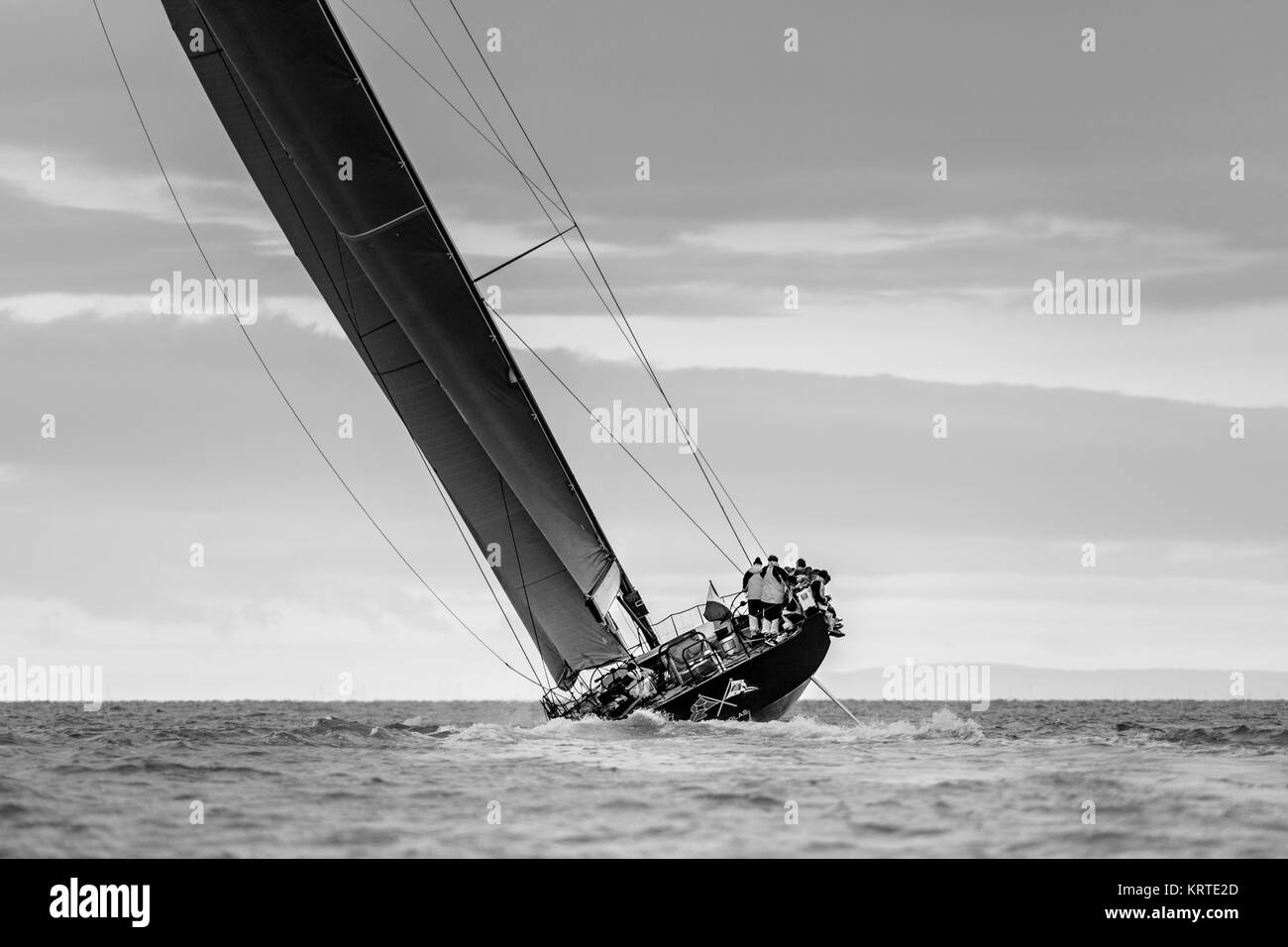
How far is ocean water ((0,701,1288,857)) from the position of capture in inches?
460

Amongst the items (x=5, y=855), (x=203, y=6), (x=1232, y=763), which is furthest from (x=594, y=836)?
(x=203, y=6)

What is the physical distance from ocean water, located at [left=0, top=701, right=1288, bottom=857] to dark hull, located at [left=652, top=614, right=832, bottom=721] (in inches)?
26.5

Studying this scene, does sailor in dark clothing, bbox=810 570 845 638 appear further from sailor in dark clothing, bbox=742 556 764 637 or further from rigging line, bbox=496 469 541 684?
rigging line, bbox=496 469 541 684

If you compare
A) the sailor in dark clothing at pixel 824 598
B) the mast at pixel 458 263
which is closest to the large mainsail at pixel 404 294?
the mast at pixel 458 263

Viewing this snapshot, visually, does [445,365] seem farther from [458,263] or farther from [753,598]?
[753,598]

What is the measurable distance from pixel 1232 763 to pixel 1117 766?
78.4 inches

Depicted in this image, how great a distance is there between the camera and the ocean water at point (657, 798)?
460 inches

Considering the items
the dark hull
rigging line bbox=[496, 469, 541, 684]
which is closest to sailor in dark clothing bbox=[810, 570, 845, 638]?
the dark hull

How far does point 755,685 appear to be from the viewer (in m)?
23.1

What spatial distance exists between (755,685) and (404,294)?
8.76m

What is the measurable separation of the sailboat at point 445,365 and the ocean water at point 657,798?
1839 millimetres

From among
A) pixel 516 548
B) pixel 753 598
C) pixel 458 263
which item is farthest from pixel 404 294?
pixel 753 598

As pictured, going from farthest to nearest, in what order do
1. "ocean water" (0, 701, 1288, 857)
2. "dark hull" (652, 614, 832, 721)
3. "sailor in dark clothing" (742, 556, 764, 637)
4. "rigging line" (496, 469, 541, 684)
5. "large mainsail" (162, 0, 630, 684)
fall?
"rigging line" (496, 469, 541, 684)
"sailor in dark clothing" (742, 556, 764, 637)
"dark hull" (652, 614, 832, 721)
"large mainsail" (162, 0, 630, 684)
"ocean water" (0, 701, 1288, 857)
